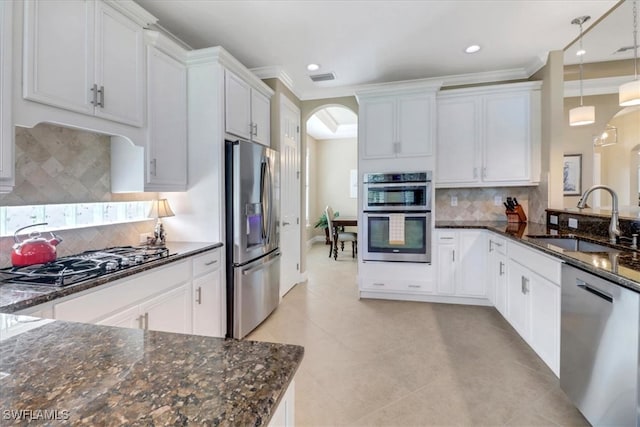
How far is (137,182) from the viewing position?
7.34 feet

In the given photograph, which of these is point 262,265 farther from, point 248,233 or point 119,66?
point 119,66

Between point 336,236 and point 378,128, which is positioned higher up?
point 378,128

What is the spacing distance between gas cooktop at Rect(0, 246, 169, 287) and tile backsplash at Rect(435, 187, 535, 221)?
3.31m

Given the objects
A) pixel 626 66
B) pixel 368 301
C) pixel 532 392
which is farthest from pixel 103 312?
pixel 626 66

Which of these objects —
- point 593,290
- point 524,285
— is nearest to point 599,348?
point 593,290

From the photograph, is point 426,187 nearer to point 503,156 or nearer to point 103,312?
point 503,156

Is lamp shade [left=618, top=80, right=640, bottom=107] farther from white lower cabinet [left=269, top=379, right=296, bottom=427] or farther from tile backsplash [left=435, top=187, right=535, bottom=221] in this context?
white lower cabinet [left=269, top=379, right=296, bottom=427]

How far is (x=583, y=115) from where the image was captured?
2.99m

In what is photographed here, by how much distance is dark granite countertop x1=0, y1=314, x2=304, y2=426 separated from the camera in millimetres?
520

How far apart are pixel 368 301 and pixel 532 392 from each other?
1925 millimetres

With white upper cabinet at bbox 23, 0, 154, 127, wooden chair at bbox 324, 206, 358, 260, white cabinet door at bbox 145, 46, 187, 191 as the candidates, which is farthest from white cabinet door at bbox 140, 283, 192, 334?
wooden chair at bbox 324, 206, 358, 260

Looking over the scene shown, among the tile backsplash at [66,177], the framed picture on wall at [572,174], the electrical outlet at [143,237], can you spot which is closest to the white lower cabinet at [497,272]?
the framed picture on wall at [572,174]

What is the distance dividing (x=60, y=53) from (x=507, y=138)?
4024 millimetres

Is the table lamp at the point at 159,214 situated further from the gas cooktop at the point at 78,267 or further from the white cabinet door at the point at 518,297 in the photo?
the white cabinet door at the point at 518,297
